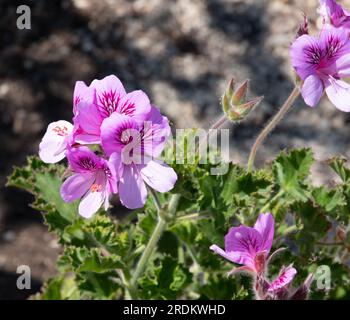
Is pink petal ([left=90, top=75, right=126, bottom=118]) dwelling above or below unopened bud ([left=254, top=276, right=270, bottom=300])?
above

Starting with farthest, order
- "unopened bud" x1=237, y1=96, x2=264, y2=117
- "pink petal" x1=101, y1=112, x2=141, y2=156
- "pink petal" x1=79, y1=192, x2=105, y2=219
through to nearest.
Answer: "unopened bud" x1=237, y1=96, x2=264, y2=117
"pink petal" x1=79, y1=192, x2=105, y2=219
"pink petal" x1=101, y1=112, x2=141, y2=156

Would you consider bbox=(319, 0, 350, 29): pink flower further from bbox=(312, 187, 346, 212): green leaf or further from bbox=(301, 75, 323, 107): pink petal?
bbox=(312, 187, 346, 212): green leaf

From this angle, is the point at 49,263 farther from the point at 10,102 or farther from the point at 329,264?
the point at 329,264

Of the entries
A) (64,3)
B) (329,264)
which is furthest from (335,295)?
(64,3)

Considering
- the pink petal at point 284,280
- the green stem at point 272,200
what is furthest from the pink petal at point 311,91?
the green stem at point 272,200

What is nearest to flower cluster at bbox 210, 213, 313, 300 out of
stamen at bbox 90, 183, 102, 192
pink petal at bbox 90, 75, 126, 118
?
stamen at bbox 90, 183, 102, 192

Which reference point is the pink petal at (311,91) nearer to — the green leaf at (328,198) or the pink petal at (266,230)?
the pink petal at (266,230)

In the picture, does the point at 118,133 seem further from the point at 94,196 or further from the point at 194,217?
the point at 194,217
